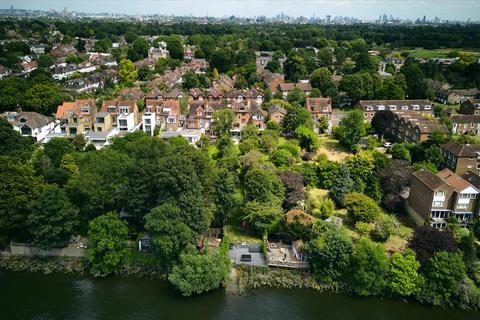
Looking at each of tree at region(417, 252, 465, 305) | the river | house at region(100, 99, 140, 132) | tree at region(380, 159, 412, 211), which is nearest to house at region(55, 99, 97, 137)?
house at region(100, 99, 140, 132)

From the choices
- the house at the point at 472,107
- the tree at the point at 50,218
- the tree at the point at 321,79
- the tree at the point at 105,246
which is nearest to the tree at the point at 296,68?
the tree at the point at 321,79

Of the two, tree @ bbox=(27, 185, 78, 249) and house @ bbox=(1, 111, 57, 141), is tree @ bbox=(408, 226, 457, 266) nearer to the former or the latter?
tree @ bbox=(27, 185, 78, 249)

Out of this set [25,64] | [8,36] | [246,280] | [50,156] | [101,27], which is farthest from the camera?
[101,27]

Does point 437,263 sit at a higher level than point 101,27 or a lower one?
lower

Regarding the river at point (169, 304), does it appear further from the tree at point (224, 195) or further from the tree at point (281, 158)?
the tree at point (281, 158)

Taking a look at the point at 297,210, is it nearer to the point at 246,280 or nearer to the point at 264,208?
the point at 264,208

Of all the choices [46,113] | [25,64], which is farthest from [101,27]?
[46,113]
